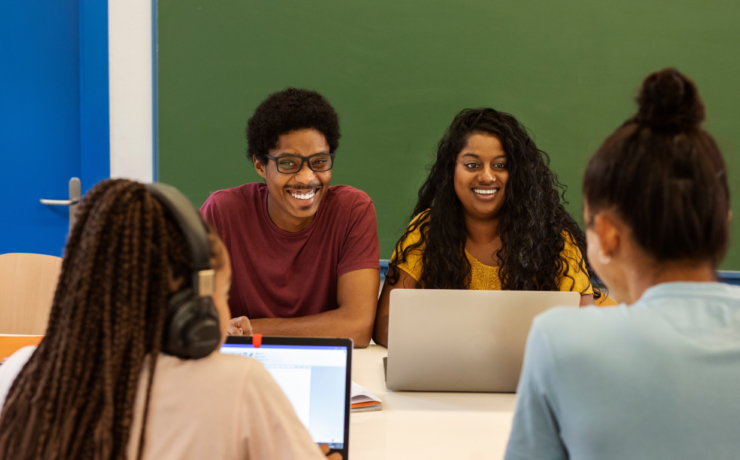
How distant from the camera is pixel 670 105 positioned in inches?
27.5

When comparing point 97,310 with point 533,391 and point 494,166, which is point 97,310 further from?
point 494,166

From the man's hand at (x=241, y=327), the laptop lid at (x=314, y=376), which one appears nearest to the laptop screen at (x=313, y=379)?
the laptop lid at (x=314, y=376)

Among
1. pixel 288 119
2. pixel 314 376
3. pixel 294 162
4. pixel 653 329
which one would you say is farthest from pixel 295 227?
pixel 653 329

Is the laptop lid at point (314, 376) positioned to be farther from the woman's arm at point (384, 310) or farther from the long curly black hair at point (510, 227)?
the long curly black hair at point (510, 227)

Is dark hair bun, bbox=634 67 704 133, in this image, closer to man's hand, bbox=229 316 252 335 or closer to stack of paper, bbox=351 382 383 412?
stack of paper, bbox=351 382 383 412

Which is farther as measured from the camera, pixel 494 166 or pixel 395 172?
pixel 395 172

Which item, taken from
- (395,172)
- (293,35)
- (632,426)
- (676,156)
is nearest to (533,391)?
(632,426)

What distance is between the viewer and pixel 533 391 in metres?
0.69

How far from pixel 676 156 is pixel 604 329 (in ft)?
0.73

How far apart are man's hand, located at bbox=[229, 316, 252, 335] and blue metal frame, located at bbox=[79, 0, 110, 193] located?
1.52 meters

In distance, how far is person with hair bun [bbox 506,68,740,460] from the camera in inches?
24.6

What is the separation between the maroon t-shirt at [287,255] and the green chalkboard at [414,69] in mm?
755

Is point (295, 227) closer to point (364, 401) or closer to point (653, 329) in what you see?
point (364, 401)

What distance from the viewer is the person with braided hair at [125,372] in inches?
22.5
